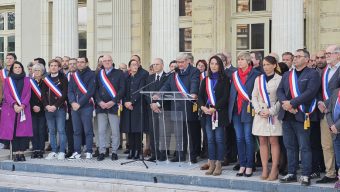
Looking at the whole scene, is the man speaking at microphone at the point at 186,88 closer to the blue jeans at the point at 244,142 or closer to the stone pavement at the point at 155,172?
the stone pavement at the point at 155,172

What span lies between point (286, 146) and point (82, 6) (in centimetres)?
1224

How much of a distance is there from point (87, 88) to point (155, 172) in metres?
2.30

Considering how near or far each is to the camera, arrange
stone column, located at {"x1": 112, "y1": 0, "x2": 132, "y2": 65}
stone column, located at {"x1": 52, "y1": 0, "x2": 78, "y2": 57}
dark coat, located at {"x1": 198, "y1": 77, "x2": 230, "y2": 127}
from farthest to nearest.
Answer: stone column, located at {"x1": 112, "y1": 0, "x2": 132, "y2": 65} → stone column, located at {"x1": 52, "y1": 0, "x2": 78, "y2": 57} → dark coat, located at {"x1": 198, "y1": 77, "x2": 230, "y2": 127}

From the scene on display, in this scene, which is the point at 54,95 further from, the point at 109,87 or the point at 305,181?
the point at 305,181

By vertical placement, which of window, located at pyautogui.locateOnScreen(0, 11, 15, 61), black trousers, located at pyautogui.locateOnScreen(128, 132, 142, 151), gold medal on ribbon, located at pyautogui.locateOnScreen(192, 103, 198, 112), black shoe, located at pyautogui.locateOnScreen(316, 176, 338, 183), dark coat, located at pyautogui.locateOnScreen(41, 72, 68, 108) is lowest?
black shoe, located at pyautogui.locateOnScreen(316, 176, 338, 183)

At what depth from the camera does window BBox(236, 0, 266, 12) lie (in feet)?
50.1

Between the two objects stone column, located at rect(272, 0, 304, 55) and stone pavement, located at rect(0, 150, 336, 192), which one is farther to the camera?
stone column, located at rect(272, 0, 304, 55)

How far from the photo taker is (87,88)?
400 inches

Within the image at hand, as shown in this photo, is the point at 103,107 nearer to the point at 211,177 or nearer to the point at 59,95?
the point at 59,95

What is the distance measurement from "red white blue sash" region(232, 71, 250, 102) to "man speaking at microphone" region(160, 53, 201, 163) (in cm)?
101

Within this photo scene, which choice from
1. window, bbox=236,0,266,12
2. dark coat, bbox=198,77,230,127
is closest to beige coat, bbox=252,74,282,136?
dark coat, bbox=198,77,230,127

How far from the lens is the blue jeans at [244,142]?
27.8 ft

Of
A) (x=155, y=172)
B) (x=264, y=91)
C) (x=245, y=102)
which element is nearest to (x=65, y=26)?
(x=155, y=172)

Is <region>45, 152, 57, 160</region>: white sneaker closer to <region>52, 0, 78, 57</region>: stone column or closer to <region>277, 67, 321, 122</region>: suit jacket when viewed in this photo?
<region>52, 0, 78, 57</region>: stone column
